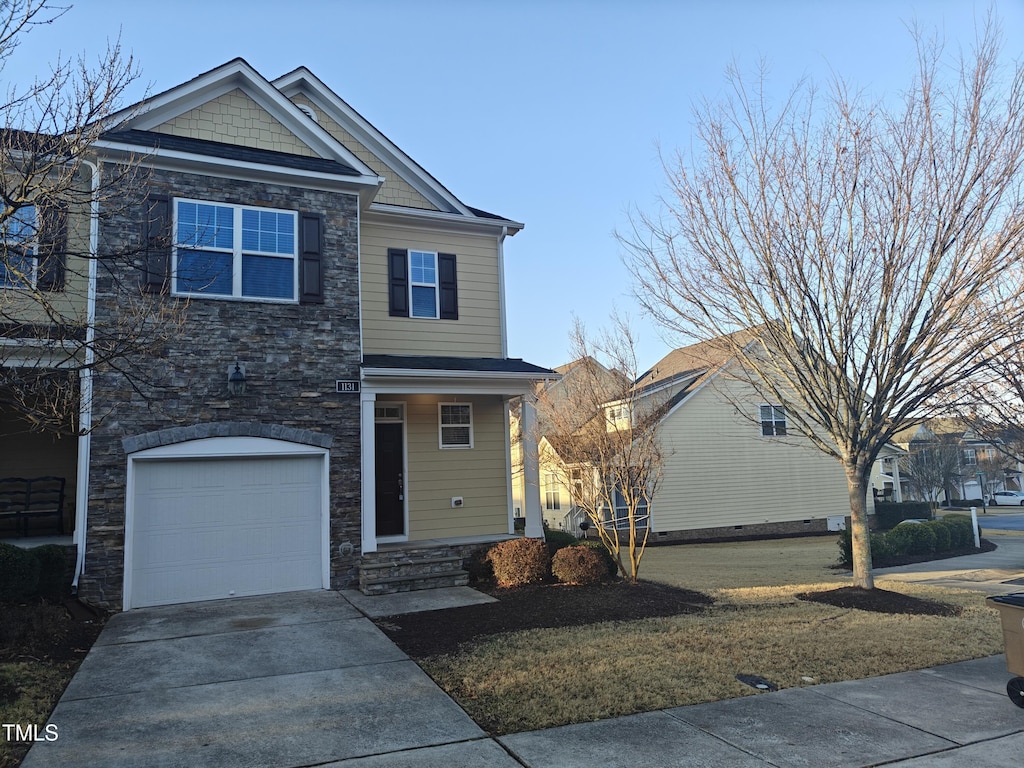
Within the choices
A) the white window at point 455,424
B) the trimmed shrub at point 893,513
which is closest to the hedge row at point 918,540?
the trimmed shrub at point 893,513

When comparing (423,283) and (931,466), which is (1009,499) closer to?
(931,466)

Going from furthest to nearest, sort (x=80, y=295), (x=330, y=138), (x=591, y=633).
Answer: (x=330, y=138), (x=80, y=295), (x=591, y=633)

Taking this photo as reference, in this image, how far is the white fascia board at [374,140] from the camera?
544 inches

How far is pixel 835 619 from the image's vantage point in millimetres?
8828

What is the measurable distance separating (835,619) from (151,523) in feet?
30.3

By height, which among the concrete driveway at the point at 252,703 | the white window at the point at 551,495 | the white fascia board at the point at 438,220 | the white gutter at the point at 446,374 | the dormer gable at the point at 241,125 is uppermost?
the dormer gable at the point at 241,125

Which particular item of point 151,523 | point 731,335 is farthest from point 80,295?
point 731,335

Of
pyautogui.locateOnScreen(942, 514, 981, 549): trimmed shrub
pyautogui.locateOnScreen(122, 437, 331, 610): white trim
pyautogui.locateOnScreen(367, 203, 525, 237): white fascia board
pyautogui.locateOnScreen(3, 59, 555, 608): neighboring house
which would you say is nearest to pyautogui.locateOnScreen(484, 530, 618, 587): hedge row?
pyautogui.locateOnScreen(3, 59, 555, 608): neighboring house

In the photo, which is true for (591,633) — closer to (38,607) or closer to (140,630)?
(140,630)

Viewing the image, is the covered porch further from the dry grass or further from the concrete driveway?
the dry grass

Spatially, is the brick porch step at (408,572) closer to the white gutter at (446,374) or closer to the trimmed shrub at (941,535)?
the white gutter at (446,374)

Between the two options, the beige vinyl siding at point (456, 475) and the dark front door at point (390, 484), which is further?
the beige vinyl siding at point (456, 475)

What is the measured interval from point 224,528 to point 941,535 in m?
17.0

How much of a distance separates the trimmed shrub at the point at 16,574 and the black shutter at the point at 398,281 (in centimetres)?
677
